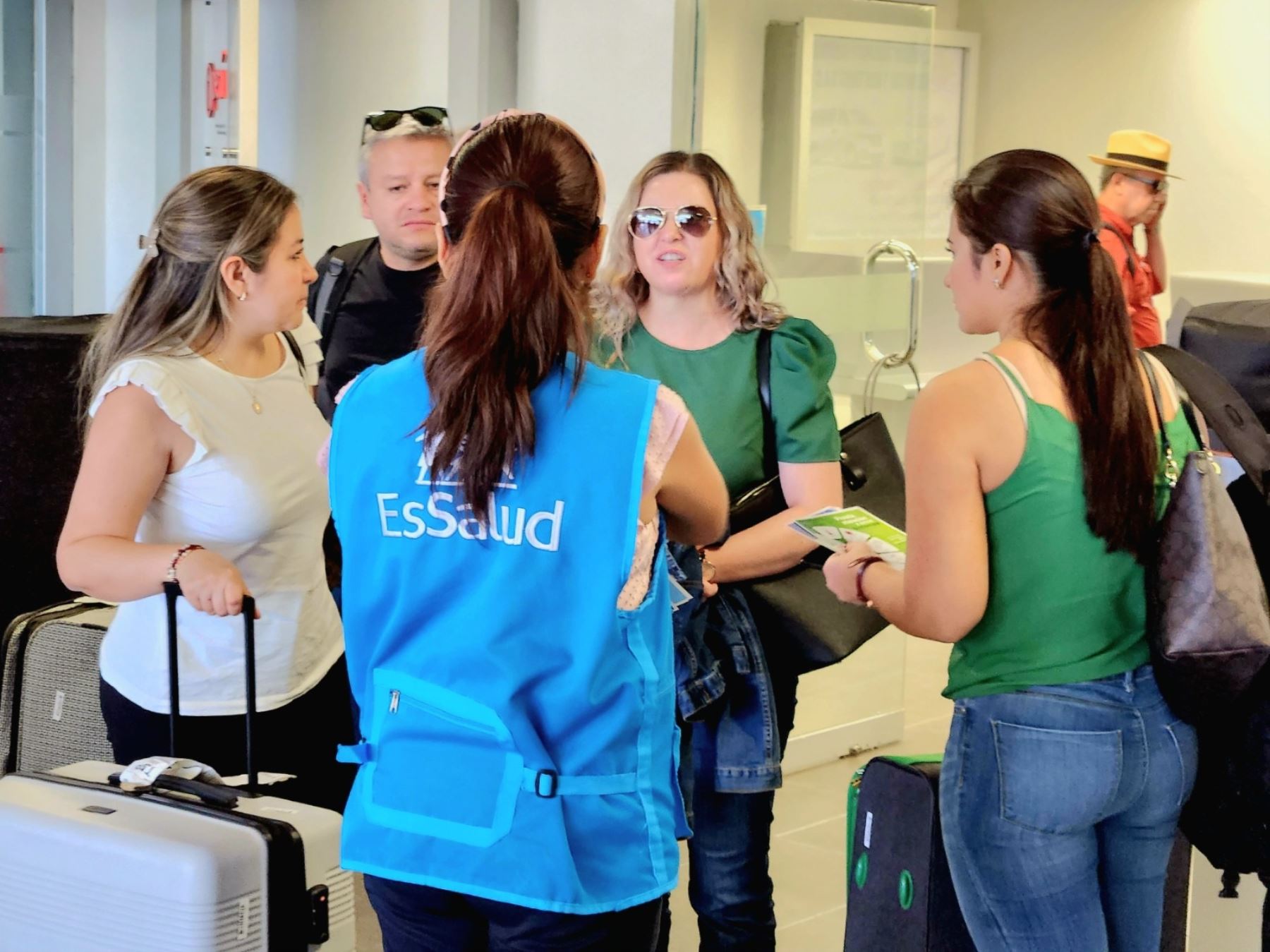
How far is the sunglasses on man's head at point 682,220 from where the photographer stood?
8.68ft

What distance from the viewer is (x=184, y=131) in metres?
4.99

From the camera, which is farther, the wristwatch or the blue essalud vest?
the wristwatch

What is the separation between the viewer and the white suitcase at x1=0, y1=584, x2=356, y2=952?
1809 mm

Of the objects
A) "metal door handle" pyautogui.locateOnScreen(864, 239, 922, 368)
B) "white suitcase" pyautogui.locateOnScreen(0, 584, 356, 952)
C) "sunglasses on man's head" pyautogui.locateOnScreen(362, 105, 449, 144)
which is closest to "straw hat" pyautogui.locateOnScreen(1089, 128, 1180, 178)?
"metal door handle" pyautogui.locateOnScreen(864, 239, 922, 368)

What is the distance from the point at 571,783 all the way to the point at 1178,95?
7.20 m

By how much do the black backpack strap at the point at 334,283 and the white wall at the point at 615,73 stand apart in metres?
1.09

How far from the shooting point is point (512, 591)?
1.46 metres

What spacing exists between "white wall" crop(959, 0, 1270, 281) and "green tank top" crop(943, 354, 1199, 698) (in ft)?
20.5

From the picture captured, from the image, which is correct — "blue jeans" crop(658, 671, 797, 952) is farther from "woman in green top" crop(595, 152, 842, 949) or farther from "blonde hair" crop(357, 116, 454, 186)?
"blonde hair" crop(357, 116, 454, 186)

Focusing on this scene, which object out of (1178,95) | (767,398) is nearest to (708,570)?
(767,398)

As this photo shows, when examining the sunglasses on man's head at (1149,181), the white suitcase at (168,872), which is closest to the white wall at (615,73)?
the sunglasses on man's head at (1149,181)

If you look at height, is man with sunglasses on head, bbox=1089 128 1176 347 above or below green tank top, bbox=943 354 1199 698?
above

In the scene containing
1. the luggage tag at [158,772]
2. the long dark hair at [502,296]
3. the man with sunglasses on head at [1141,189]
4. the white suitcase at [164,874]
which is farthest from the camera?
the man with sunglasses on head at [1141,189]

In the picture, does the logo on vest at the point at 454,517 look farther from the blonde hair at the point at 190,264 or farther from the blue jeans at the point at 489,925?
the blonde hair at the point at 190,264
